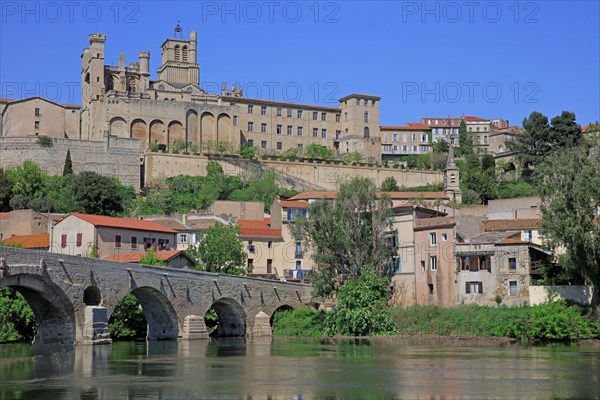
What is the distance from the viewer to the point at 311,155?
115m

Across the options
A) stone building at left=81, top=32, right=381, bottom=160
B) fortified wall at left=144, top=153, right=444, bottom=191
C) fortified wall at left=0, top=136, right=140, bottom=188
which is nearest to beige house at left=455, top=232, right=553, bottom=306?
fortified wall at left=144, top=153, right=444, bottom=191

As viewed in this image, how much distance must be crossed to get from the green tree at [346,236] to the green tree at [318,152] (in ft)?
169

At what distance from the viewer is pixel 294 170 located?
4306 inches

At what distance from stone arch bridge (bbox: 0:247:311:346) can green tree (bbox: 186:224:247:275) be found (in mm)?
5371

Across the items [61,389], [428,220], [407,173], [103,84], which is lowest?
[61,389]

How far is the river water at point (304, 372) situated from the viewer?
101 feet

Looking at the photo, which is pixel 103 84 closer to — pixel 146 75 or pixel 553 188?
pixel 146 75

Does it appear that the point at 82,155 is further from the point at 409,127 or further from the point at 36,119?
the point at 409,127

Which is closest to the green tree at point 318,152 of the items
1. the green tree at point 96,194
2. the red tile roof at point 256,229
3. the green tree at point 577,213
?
the green tree at point 96,194

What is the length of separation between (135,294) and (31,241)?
829 inches

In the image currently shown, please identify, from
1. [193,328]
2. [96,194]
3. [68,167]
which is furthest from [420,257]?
[68,167]

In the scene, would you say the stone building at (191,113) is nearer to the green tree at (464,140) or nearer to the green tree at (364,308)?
the green tree at (464,140)

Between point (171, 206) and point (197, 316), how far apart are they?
3585 cm

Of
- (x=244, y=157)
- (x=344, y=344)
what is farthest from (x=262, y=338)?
(x=244, y=157)
